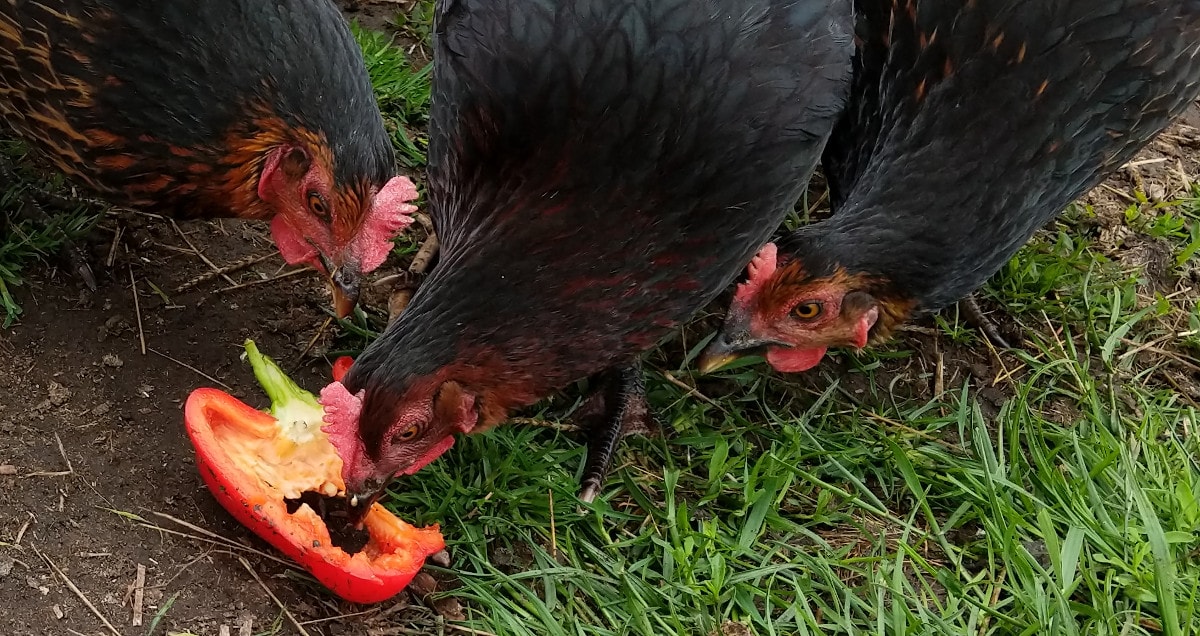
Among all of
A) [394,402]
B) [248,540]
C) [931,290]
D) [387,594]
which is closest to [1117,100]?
[931,290]

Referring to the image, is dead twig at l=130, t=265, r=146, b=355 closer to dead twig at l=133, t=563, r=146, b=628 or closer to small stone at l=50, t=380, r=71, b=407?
small stone at l=50, t=380, r=71, b=407

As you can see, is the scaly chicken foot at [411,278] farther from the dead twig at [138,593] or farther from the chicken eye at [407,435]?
the dead twig at [138,593]

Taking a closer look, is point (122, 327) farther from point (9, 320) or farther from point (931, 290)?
point (931, 290)

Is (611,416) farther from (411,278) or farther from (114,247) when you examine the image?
(114,247)

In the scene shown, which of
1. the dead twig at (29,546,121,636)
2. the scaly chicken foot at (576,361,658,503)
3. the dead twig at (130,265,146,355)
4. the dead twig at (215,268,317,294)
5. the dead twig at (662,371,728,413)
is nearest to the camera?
the dead twig at (29,546,121,636)

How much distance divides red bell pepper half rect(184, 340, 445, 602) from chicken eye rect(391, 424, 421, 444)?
0.34 m

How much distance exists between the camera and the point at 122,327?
9.02 ft

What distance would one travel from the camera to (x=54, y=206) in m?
2.94

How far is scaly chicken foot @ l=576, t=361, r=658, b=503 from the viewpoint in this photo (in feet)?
9.35

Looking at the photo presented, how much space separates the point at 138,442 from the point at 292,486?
47 centimetres

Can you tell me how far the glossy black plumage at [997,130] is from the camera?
2.67m

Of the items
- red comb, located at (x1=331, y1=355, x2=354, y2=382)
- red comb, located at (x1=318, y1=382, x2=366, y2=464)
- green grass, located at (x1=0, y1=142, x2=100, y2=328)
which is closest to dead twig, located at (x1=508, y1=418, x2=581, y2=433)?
red comb, located at (x1=331, y1=355, x2=354, y2=382)

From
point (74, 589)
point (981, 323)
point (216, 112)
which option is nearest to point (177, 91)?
point (216, 112)

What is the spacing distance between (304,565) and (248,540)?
203mm
